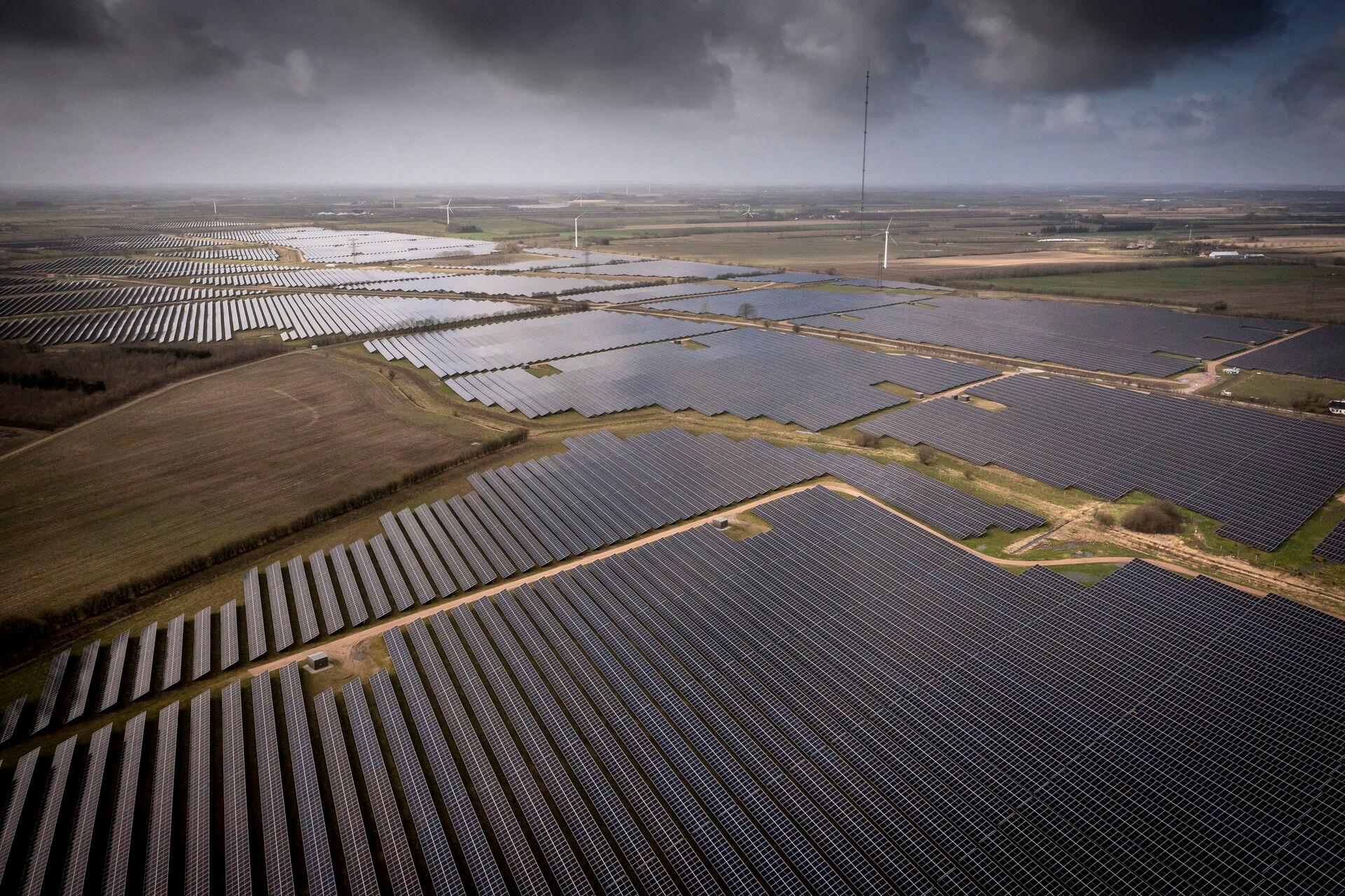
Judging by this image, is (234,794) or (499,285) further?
(499,285)

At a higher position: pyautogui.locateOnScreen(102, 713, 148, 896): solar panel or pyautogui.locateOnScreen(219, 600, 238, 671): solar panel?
pyautogui.locateOnScreen(219, 600, 238, 671): solar panel

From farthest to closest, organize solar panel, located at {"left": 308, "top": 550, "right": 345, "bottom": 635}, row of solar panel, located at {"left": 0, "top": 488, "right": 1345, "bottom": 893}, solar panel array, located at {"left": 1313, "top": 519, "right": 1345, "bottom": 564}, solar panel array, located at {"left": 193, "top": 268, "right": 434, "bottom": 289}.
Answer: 1. solar panel array, located at {"left": 193, "top": 268, "right": 434, "bottom": 289}
2. solar panel array, located at {"left": 1313, "top": 519, "right": 1345, "bottom": 564}
3. solar panel, located at {"left": 308, "top": 550, "right": 345, "bottom": 635}
4. row of solar panel, located at {"left": 0, "top": 488, "right": 1345, "bottom": 893}

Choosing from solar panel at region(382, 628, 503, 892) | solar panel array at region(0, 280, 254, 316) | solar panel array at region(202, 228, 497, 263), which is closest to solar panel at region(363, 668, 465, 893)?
solar panel at region(382, 628, 503, 892)

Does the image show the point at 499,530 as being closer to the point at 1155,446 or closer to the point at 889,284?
the point at 1155,446

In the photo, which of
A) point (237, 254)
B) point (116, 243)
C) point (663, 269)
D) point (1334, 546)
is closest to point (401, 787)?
point (1334, 546)

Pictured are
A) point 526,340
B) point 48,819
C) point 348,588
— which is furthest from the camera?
point 526,340

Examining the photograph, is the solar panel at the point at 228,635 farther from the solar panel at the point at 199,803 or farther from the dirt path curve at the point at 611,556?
the solar panel at the point at 199,803

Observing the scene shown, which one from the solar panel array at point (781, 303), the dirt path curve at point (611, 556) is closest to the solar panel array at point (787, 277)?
the solar panel array at point (781, 303)

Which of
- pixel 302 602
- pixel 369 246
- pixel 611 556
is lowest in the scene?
pixel 302 602

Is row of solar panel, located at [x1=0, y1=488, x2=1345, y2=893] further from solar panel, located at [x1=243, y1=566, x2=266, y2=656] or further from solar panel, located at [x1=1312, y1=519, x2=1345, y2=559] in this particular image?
solar panel, located at [x1=1312, y1=519, x2=1345, y2=559]
